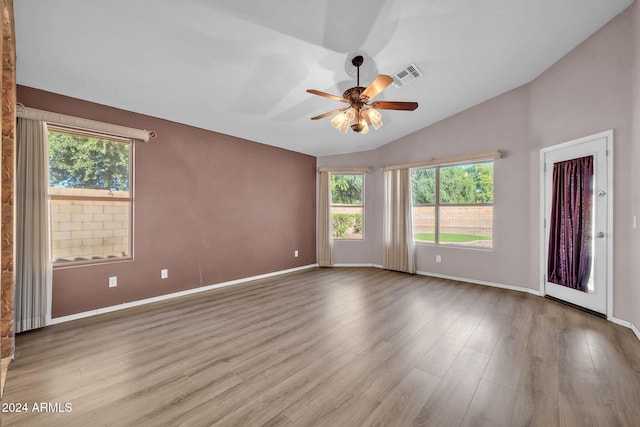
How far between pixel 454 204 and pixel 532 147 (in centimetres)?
139

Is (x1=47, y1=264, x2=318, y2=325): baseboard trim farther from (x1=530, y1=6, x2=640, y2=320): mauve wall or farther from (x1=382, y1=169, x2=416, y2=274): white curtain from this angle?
(x1=530, y1=6, x2=640, y2=320): mauve wall

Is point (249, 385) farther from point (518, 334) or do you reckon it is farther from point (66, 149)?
point (66, 149)

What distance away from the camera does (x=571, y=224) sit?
3.36 meters

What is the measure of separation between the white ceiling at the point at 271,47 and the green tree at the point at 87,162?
1.64 feet

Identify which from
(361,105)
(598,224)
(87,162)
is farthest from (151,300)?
(598,224)

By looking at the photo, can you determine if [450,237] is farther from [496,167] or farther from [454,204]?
[496,167]

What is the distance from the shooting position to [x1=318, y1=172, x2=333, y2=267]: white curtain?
5.80 meters

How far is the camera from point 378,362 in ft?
7.03

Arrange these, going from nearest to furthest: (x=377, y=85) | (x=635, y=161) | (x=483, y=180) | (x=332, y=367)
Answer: (x=332, y=367) < (x=377, y=85) < (x=635, y=161) < (x=483, y=180)

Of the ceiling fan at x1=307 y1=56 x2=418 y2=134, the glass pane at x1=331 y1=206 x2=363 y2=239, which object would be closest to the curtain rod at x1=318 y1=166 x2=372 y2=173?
the glass pane at x1=331 y1=206 x2=363 y2=239

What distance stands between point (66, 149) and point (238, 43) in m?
2.40

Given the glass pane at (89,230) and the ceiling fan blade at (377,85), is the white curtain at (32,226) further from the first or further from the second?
the ceiling fan blade at (377,85)

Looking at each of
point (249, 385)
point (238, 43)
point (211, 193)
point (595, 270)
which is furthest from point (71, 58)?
point (595, 270)

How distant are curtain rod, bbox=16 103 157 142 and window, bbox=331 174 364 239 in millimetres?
3577
